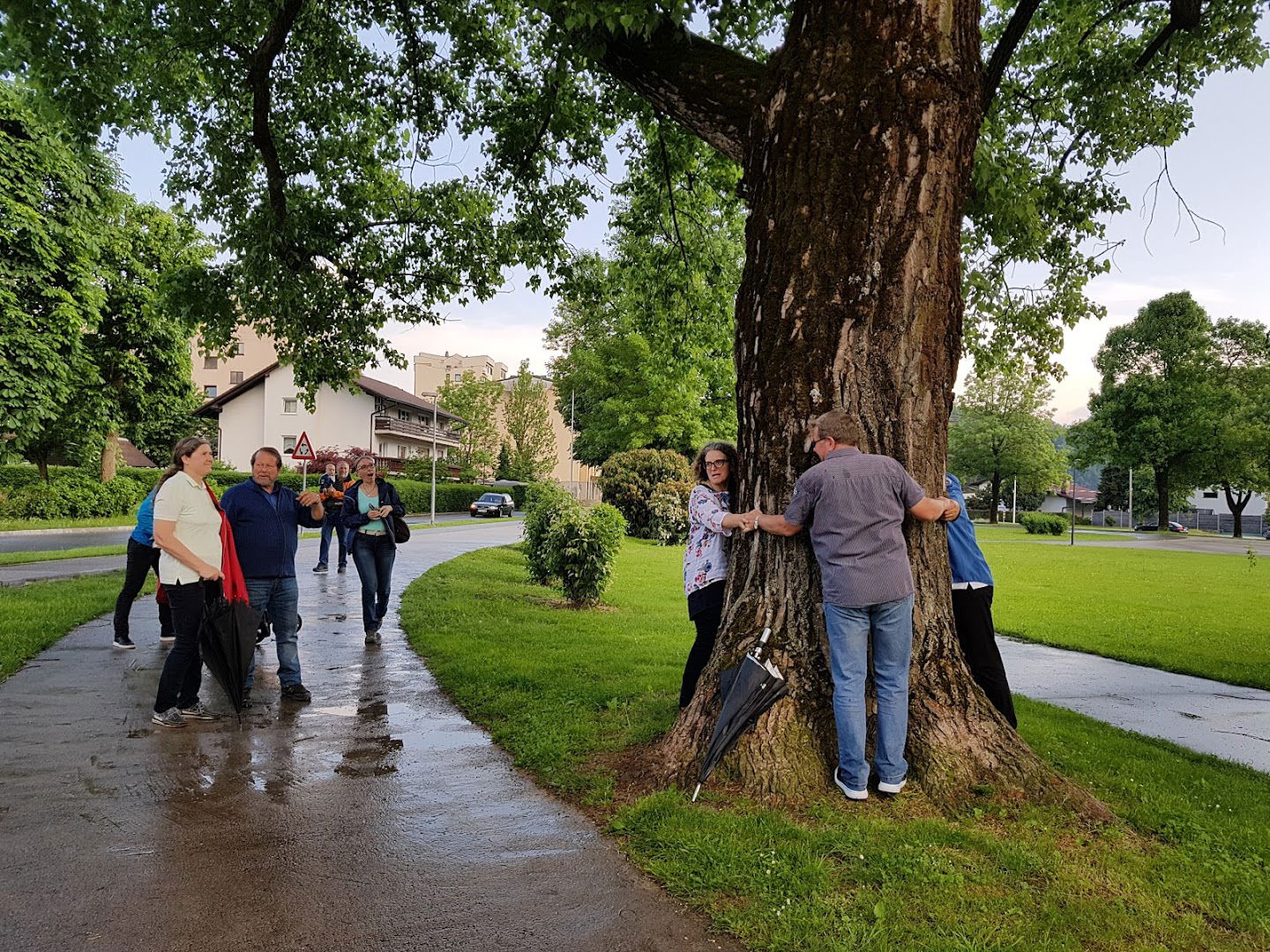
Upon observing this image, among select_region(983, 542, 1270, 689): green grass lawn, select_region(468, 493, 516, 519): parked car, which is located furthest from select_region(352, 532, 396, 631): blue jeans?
select_region(468, 493, 516, 519): parked car

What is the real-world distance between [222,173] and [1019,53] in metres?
9.49

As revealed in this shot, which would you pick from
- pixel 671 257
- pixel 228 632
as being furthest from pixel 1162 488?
pixel 228 632

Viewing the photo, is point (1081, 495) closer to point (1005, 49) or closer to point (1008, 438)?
point (1008, 438)

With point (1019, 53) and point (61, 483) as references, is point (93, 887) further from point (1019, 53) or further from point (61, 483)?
point (61, 483)

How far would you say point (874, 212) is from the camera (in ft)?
13.6

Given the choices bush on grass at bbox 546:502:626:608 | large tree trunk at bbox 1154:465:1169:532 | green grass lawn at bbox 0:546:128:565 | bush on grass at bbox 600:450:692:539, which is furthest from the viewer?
large tree trunk at bbox 1154:465:1169:532

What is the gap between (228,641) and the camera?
18.1 ft

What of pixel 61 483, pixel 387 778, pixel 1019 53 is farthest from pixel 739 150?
pixel 61 483

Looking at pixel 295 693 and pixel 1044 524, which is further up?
pixel 295 693

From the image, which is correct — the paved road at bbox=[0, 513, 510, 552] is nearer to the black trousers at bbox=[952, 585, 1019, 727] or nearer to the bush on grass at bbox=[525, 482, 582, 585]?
the bush on grass at bbox=[525, 482, 582, 585]

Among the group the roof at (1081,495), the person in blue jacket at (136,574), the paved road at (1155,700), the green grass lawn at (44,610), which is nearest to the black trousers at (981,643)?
the paved road at (1155,700)

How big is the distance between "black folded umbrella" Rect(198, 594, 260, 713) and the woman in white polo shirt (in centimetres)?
11

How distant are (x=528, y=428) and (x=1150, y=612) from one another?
57382 mm

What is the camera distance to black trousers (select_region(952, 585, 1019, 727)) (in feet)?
15.6
